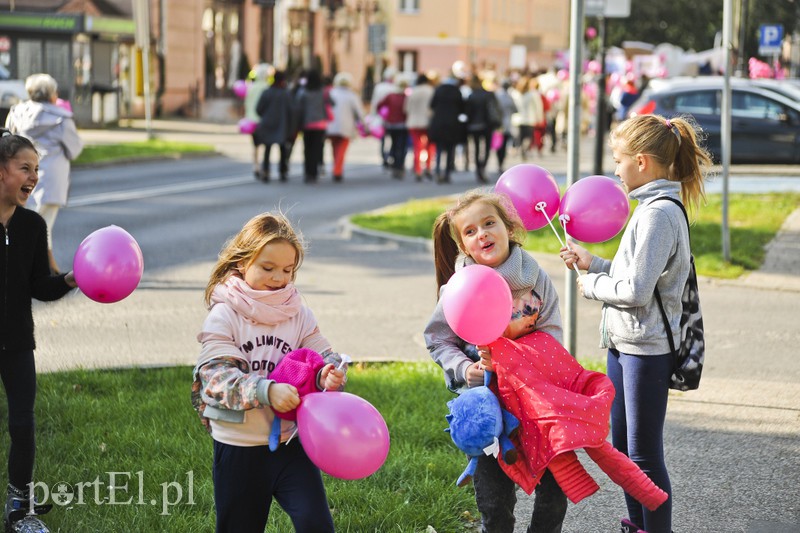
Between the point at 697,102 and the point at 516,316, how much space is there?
1978 centimetres

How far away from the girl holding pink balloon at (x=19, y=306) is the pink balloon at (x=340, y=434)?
1.56m

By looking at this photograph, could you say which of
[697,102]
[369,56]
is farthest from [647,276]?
[369,56]

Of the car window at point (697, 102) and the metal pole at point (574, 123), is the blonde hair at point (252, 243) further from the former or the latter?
the car window at point (697, 102)

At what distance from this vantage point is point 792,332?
8.81 m

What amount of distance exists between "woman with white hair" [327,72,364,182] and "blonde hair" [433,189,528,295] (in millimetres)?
16928

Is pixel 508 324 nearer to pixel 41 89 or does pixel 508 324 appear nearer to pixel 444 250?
pixel 444 250

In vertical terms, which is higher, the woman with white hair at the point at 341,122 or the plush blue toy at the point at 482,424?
the woman with white hair at the point at 341,122

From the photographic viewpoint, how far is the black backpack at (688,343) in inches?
165

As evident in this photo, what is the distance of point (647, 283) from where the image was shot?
4109mm

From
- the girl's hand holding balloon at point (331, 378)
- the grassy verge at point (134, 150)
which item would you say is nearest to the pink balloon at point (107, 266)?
the girl's hand holding balloon at point (331, 378)

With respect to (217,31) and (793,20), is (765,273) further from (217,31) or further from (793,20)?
(793,20)

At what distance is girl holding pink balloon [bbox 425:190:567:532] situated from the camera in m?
3.84

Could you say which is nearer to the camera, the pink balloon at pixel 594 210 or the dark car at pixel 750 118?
the pink balloon at pixel 594 210

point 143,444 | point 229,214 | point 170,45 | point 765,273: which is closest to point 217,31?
point 170,45
